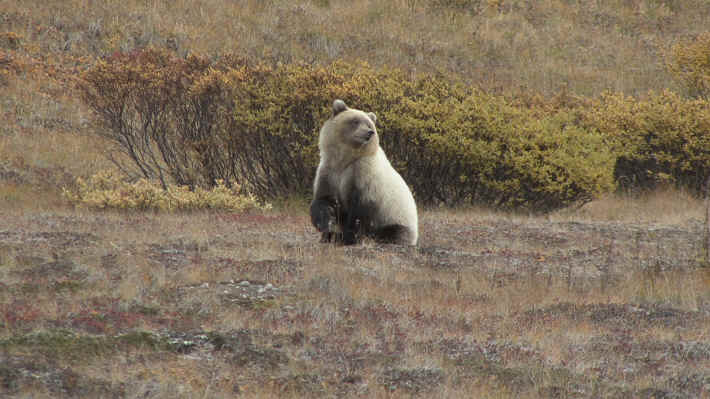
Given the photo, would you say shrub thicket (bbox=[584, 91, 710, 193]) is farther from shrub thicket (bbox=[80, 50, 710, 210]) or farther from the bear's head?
the bear's head

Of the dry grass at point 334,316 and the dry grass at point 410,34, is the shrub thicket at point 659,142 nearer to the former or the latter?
the dry grass at point 334,316

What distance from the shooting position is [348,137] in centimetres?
851

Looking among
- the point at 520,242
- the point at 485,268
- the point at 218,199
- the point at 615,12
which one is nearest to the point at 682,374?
the point at 485,268

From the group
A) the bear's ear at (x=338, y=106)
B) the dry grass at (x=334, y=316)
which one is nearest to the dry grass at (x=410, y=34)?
the bear's ear at (x=338, y=106)

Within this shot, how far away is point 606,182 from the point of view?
47.1ft

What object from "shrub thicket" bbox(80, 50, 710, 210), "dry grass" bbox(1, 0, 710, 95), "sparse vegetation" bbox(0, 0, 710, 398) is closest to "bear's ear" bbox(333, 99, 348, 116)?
"sparse vegetation" bbox(0, 0, 710, 398)

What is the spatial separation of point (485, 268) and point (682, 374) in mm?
3499

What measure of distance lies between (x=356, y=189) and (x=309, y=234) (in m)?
1.77

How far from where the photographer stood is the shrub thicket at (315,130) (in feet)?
44.1

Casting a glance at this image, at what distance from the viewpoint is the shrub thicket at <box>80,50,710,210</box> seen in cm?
1345

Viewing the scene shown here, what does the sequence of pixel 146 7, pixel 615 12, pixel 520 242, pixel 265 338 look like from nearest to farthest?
pixel 265 338 → pixel 520 242 → pixel 146 7 → pixel 615 12

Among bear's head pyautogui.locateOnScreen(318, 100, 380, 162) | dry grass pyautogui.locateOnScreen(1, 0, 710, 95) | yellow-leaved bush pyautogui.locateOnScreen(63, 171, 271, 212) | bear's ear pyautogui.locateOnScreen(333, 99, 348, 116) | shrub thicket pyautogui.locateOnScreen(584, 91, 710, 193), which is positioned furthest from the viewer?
dry grass pyautogui.locateOnScreen(1, 0, 710, 95)

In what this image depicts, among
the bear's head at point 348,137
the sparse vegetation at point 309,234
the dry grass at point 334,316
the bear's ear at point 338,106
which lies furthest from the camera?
the bear's ear at point 338,106

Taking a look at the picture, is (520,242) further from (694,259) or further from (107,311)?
(107,311)
